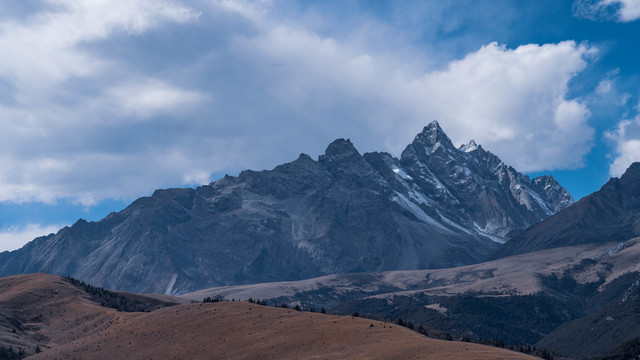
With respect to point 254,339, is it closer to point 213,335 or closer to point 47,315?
point 213,335

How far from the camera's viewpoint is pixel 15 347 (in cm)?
13012

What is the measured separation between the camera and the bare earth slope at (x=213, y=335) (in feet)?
306

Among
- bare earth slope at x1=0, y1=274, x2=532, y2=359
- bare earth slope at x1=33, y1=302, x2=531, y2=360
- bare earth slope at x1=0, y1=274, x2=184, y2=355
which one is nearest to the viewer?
bare earth slope at x1=33, y1=302, x2=531, y2=360

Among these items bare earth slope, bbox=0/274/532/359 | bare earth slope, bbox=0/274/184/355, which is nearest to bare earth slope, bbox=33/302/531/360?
bare earth slope, bbox=0/274/532/359

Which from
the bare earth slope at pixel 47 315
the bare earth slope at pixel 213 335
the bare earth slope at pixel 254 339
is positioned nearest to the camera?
the bare earth slope at pixel 254 339

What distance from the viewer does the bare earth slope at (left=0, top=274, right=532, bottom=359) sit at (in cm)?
9325

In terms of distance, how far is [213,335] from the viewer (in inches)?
4697

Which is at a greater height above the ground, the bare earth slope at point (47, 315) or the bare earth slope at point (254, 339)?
the bare earth slope at point (47, 315)

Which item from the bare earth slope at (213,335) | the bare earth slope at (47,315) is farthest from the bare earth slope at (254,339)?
the bare earth slope at (47,315)

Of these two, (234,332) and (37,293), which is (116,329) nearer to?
(234,332)

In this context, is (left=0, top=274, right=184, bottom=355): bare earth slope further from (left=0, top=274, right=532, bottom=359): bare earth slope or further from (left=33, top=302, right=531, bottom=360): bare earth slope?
(left=33, top=302, right=531, bottom=360): bare earth slope

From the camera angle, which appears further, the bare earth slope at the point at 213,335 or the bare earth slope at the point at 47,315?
the bare earth slope at the point at 47,315

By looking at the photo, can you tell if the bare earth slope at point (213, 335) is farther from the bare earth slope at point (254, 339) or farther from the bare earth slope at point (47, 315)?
the bare earth slope at point (47, 315)

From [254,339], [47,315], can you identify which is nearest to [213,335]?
[254,339]
